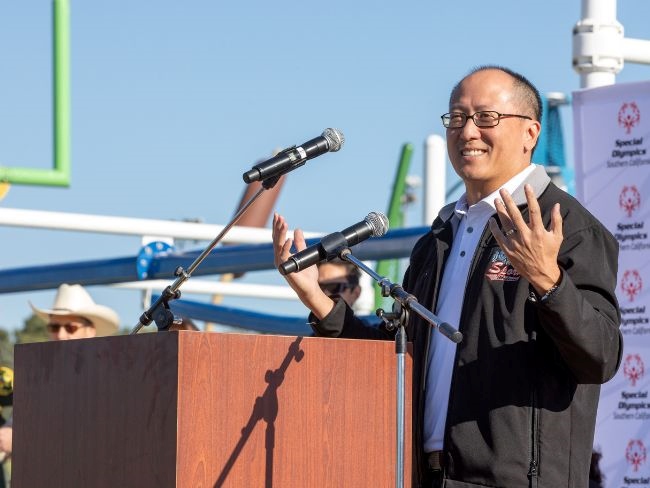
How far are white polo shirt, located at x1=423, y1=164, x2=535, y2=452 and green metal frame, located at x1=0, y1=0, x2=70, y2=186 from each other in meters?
6.15

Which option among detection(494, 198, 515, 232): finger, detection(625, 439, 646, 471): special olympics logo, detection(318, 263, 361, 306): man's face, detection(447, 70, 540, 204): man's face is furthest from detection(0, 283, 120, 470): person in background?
detection(494, 198, 515, 232): finger

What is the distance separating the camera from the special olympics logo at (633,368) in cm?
569

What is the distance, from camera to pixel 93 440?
12.4 feet

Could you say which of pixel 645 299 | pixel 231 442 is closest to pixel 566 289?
pixel 231 442

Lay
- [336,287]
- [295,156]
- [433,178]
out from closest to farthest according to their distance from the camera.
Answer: [295,156] → [336,287] → [433,178]

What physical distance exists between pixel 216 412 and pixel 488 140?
126 centimetres

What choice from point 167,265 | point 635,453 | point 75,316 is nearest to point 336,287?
point 167,265

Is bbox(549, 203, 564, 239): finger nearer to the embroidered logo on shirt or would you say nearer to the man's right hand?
the embroidered logo on shirt

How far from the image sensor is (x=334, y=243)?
3.82m

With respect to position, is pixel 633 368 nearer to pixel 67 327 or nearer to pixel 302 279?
pixel 302 279

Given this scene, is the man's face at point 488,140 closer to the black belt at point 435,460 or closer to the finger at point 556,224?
the finger at point 556,224

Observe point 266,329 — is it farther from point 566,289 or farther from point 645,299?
point 566,289

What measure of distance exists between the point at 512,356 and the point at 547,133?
121 inches

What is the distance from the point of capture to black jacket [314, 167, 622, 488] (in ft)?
12.5
